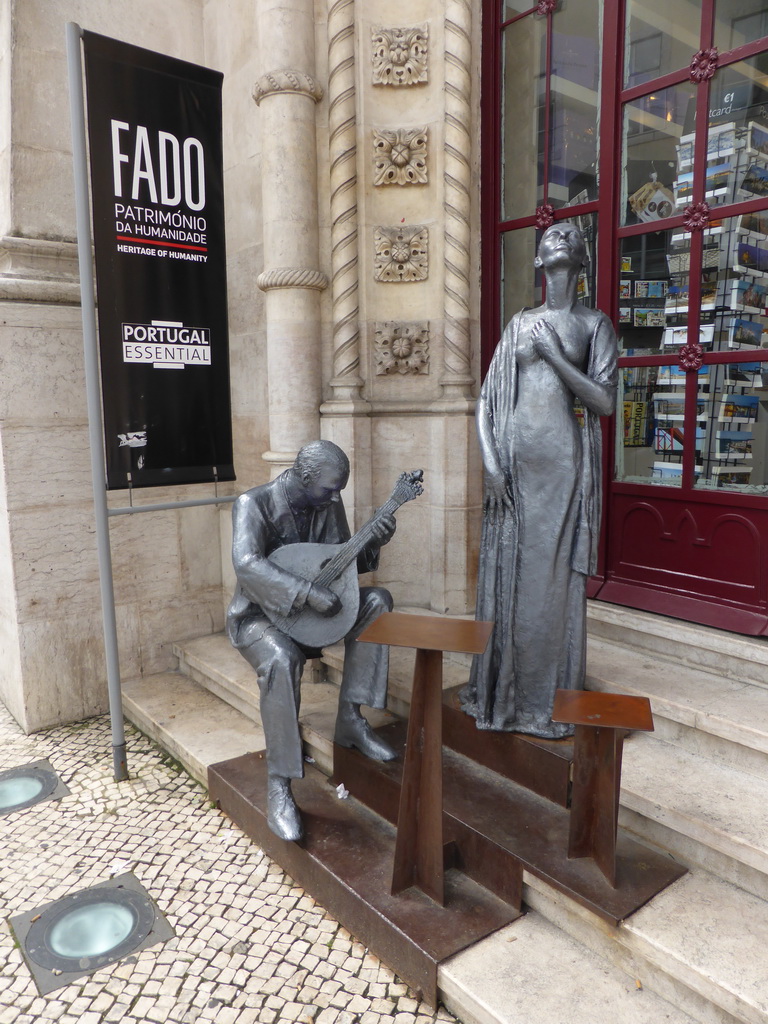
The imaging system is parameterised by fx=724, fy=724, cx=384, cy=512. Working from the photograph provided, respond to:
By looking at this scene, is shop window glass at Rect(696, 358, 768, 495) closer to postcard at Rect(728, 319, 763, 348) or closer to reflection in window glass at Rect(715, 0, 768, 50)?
postcard at Rect(728, 319, 763, 348)

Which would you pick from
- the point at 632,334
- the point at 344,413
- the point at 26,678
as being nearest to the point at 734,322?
the point at 632,334

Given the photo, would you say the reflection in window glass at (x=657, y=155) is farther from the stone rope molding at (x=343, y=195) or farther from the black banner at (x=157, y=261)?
the black banner at (x=157, y=261)

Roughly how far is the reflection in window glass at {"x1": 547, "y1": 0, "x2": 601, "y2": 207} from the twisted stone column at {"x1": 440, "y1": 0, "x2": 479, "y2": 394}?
18.7 inches

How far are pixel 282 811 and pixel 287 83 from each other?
3414mm

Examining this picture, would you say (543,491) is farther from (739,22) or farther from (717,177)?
(739,22)

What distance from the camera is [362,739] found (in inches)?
117

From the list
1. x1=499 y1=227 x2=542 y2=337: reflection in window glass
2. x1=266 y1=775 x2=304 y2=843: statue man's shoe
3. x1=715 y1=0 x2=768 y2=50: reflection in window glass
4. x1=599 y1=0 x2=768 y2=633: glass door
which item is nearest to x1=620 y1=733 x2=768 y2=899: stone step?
x1=599 y1=0 x2=768 y2=633: glass door

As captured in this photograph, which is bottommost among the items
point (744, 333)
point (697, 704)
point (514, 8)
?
point (697, 704)

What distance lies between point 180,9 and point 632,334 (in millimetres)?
3292

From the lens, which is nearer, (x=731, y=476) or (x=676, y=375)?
(x=731, y=476)

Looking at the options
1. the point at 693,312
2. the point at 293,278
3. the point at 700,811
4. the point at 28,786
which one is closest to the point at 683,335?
the point at 693,312

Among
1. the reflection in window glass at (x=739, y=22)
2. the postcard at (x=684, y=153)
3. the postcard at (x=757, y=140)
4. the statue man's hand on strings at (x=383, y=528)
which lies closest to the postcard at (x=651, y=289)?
the postcard at (x=684, y=153)

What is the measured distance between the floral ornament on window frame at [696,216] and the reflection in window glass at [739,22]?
26.0 inches

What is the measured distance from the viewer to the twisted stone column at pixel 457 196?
3701 millimetres
